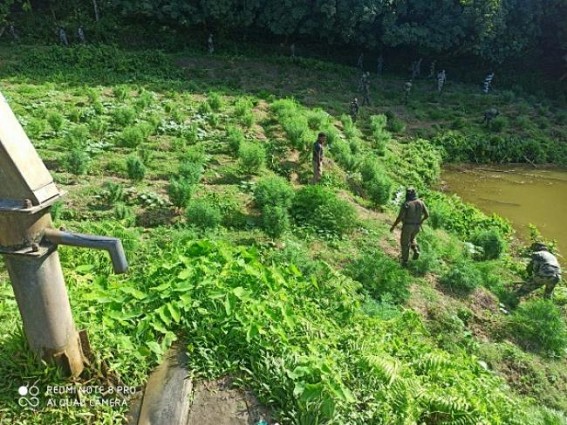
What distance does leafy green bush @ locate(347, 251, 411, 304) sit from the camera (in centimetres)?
718

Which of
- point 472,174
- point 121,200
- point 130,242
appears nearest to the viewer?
point 130,242

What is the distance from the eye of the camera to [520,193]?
14.2m

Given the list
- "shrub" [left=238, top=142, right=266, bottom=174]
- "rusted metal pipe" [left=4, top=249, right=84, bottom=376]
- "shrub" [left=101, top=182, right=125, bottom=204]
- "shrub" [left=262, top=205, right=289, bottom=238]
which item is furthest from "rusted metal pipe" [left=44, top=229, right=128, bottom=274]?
"shrub" [left=238, top=142, right=266, bottom=174]

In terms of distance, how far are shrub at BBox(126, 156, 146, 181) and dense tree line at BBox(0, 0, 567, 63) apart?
14810 millimetres

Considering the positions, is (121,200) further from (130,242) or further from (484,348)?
(484,348)

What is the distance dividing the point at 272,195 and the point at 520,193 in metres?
9.20

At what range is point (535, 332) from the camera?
7250mm

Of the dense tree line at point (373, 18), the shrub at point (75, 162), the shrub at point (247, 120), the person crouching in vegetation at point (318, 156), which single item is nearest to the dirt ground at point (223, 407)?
the shrub at point (75, 162)

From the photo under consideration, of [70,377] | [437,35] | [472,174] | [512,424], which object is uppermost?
[437,35]

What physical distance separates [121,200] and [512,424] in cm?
669

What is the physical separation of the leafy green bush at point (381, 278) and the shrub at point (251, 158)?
11.6ft

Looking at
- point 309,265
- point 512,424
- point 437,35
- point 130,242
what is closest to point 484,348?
point 512,424

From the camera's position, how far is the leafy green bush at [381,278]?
718cm

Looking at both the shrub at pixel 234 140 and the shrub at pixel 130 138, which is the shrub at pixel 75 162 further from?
the shrub at pixel 234 140
